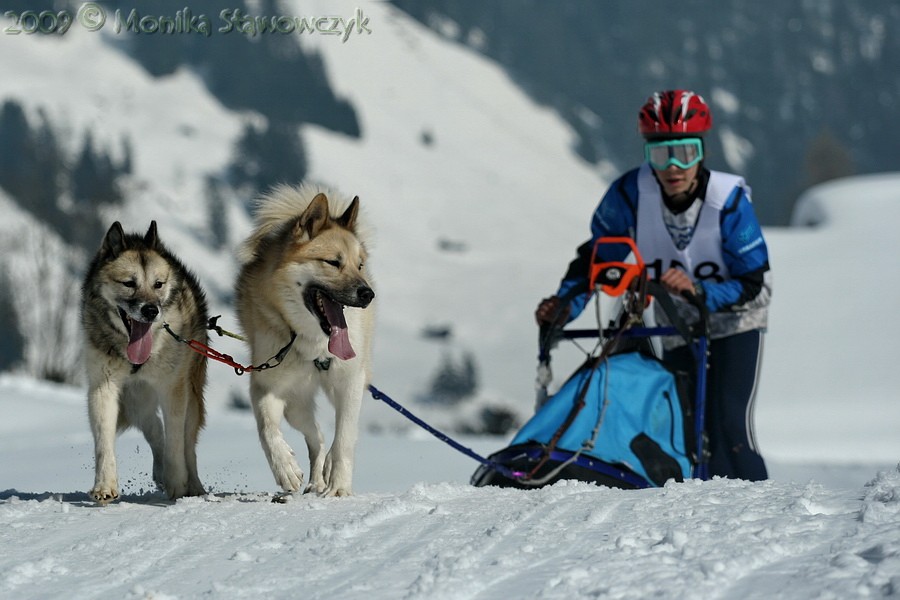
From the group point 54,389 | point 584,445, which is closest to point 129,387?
point 584,445

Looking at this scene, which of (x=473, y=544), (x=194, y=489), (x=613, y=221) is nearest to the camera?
(x=473, y=544)

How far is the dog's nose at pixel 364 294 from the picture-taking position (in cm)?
462

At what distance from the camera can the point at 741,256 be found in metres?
5.31

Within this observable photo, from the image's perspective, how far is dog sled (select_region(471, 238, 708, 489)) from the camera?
4.84 meters

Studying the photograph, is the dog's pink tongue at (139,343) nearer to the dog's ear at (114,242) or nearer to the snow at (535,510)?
the dog's ear at (114,242)

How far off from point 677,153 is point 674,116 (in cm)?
19

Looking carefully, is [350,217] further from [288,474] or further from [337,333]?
[288,474]

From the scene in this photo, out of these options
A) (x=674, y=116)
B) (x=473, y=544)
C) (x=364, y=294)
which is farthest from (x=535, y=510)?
(x=674, y=116)

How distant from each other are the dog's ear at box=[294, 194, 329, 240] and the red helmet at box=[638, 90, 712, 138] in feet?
5.09

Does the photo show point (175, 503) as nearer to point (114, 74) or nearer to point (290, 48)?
point (114, 74)

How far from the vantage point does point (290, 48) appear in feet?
423

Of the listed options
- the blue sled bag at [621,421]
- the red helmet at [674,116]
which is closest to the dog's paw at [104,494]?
the blue sled bag at [621,421]

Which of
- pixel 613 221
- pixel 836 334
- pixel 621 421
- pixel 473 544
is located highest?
pixel 613 221

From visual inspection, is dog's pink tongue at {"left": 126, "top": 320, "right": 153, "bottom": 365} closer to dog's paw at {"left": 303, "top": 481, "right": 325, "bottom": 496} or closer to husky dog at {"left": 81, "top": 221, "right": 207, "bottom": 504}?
husky dog at {"left": 81, "top": 221, "right": 207, "bottom": 504}
